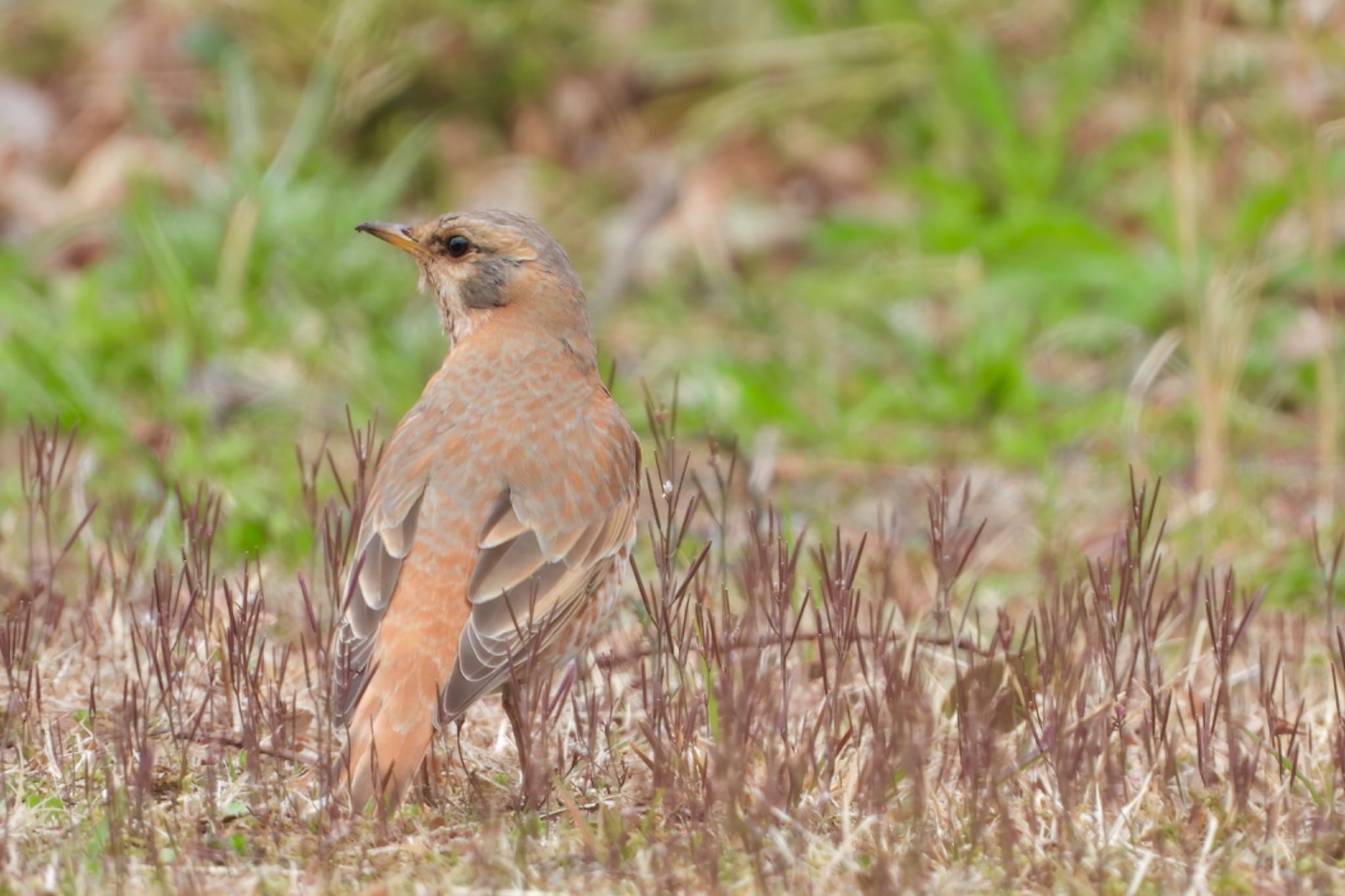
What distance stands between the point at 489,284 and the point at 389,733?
1.78 meters

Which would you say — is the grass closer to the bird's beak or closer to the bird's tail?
the bird's tail

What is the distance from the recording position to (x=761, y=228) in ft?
32.7

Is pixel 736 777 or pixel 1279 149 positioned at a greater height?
pixel 1279 149

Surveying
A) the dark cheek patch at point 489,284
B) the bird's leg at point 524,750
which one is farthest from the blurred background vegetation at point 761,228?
the bird's leg at point 524,750

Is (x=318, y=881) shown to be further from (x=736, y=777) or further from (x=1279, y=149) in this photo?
(x=1279, y=149)

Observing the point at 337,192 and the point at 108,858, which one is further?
the point at 337,192

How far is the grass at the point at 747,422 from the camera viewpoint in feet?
12.9

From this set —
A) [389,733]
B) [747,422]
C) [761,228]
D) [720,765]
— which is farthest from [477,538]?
[761,228]

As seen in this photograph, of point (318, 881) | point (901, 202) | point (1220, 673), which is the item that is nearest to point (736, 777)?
point (318, 881)

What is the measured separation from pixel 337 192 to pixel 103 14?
3.84 m

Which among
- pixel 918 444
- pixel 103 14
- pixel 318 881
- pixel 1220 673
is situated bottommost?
pixel 318 881

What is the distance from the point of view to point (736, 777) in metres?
3.72

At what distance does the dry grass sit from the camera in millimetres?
3719

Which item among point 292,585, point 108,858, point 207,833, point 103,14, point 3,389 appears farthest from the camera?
point 103,14
